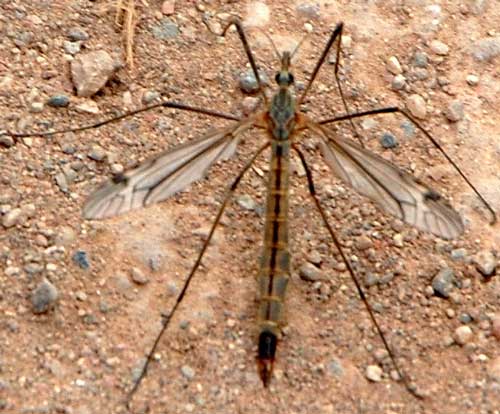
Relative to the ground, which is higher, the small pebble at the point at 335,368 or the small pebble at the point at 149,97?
the small pebble at the point at 149,97

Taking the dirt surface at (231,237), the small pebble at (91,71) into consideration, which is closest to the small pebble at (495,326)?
the dirt surface at (231,237)

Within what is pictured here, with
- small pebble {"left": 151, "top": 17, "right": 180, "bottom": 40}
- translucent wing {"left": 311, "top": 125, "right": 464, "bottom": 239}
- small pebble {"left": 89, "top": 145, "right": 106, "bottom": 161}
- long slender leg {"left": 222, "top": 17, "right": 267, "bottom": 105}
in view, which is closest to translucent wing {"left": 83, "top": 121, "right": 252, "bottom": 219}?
long slender leg {"left": 222, "top": 17, "right": 267, "bottom": 105}

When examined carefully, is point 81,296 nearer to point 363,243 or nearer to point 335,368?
point 335,368

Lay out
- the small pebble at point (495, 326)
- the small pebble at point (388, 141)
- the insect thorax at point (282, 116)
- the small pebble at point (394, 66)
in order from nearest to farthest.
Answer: the small pebble at point (495, 326) → the insect thorax at point (282, 116) → the small pebble at point (388, 141) → the small pebble at point (394, 66)

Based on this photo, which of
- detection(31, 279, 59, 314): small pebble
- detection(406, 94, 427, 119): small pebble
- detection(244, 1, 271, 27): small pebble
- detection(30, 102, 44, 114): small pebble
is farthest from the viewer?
detection(244, 1, 271, 27): small pebble

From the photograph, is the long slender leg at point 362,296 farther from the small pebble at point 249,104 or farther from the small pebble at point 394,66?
the small pebble at point 394,66

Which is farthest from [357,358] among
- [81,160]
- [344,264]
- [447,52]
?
[447,52]

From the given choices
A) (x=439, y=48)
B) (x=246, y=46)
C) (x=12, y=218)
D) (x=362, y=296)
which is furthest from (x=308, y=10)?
(x=12, y=218)

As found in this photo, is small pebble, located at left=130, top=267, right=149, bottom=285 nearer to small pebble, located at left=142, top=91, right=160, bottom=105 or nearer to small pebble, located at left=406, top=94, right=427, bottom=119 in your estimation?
small pebble, located at left=142, top=91, right=160, bottom=105
